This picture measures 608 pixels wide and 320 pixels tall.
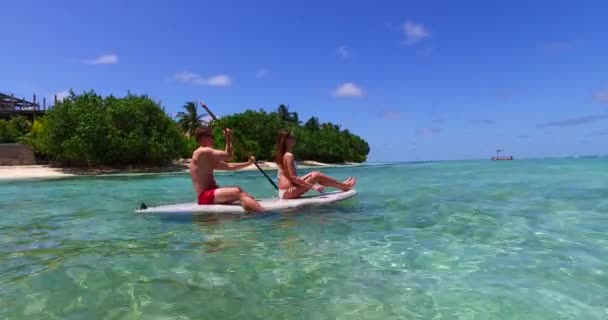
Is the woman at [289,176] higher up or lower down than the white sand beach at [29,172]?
higher up

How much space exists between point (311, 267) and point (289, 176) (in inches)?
197

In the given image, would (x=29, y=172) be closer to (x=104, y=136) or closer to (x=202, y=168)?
(x=104, y=136)

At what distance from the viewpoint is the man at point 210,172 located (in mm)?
7887

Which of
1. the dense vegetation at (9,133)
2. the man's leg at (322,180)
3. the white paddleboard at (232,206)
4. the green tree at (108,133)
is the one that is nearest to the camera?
the white paddleboard at (232,206)

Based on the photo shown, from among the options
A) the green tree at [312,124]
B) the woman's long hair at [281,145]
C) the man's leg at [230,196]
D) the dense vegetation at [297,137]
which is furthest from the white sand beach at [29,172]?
the green tree at [312,124]

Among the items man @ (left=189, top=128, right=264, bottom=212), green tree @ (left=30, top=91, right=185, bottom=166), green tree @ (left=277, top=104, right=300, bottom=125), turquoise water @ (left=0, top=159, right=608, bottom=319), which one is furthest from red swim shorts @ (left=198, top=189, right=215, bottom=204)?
green tree @ (left=277, top=104, right=300, bottom=125)

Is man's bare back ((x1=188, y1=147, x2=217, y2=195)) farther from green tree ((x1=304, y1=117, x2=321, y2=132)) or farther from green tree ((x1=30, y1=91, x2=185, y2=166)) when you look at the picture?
green tree ((x1=304, y1=117, x2=321, y2=132))

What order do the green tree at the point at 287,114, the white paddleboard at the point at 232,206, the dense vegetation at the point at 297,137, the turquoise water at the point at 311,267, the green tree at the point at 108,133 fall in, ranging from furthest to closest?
the green tree at the point at 287,114 → the dense vegetation at the point at 297,137 → the green tree at the point at 108,133 → the white paddleboard at the point at 232,206 → the turquoise water at the point at 311,267

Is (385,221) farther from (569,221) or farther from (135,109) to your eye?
(135,109)

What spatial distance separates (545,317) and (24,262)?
17.3 ft

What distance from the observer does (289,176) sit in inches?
372

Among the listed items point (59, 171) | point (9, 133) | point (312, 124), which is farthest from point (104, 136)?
point (312, 124)

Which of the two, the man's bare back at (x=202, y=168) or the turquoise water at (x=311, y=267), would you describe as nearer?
the turquoise water at (x=311, y=267)

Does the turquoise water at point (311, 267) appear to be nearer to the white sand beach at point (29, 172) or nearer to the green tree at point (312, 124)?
the white sand beach at point (29, 172)
